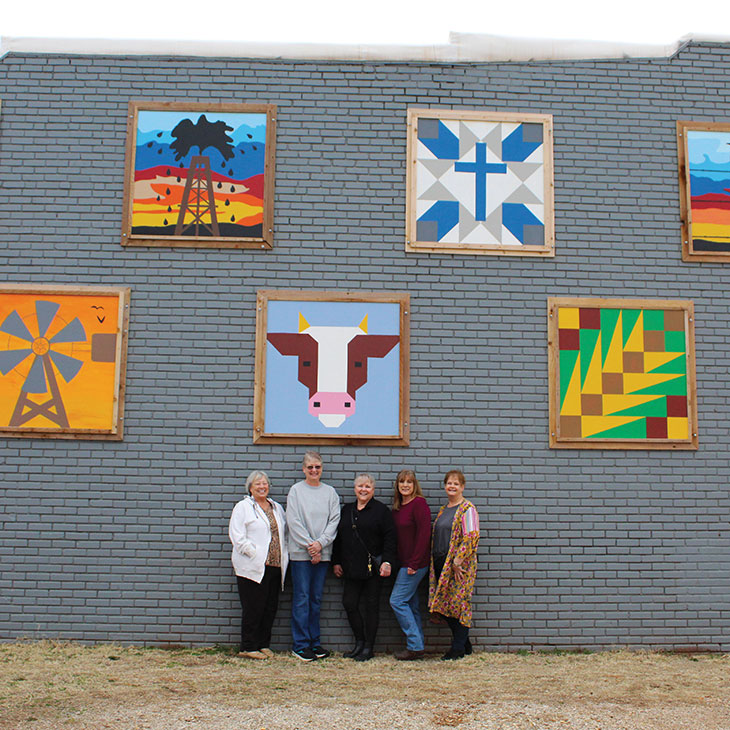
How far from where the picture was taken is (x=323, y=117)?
7500 millimetres

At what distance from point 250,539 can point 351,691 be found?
5.11 feet

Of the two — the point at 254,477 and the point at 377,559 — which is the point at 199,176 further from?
the point at 377,559

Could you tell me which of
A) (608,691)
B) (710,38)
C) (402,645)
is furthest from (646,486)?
(710,38)

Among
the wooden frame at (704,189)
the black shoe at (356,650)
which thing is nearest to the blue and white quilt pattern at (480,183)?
the wooden frame at (704,189)

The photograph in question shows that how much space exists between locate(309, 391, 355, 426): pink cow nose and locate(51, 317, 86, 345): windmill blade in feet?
7.21

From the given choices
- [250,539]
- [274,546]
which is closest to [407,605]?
[274,546]

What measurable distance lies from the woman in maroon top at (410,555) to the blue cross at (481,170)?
258 cm

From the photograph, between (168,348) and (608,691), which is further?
(168,348)

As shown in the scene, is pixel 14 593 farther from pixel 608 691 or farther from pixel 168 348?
pixel 608 691

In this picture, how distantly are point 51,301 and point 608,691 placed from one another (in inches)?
226

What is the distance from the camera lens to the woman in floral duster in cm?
654

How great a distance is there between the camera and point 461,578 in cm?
655

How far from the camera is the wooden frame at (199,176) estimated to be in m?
7.31

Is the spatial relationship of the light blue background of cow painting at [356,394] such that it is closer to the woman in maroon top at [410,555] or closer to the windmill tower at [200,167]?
the woman in maroon top at [410,555]
